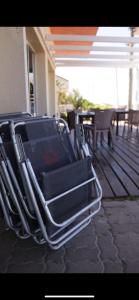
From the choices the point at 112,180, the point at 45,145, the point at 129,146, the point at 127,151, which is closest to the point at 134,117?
the point at 129,146

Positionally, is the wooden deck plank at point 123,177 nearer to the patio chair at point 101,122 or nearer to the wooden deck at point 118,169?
the wooden deck at point 118,169

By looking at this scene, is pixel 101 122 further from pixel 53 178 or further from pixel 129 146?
pixel 53 178

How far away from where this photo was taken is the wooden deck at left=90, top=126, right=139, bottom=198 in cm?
326

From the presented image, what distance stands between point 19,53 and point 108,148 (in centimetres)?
335

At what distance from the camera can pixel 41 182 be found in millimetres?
1891

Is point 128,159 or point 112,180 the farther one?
point 128,159

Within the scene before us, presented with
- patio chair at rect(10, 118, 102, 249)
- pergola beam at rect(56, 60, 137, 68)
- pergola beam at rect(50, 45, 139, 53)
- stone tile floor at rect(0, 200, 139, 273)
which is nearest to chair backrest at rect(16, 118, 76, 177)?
patio chair at rect(10, 118, 102, 249)

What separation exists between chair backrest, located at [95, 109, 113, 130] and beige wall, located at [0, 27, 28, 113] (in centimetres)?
225

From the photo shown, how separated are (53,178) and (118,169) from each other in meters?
2.46
